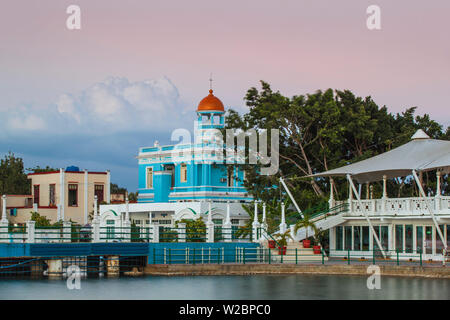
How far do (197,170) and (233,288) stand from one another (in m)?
26.9

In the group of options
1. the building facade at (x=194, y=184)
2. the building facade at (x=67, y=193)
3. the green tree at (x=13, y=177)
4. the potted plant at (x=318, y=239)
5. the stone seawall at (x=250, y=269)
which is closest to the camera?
Answer: the stone seawall at (x=250, y=269)

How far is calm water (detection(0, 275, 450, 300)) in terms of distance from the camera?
1211 inches

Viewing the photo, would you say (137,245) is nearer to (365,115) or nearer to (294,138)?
(294,138)

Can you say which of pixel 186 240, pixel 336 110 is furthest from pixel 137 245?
pixel 336 110

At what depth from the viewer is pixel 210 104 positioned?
2406 inches

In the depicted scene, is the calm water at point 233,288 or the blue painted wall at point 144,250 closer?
the calm water at point 233,288

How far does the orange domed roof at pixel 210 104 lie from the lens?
60969 millimetres

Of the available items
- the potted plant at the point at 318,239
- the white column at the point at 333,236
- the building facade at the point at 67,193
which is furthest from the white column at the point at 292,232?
the building facade at the point at 67,193

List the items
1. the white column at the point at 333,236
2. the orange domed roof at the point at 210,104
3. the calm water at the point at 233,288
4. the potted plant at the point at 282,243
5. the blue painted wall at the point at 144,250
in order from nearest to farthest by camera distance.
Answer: the calm water at the point at 233,288, the blue painted wall at the point at 144,250, the potted plant at the point at 282,243, the white column at the point at 333,236, the orange domed roof at the point at 210,104

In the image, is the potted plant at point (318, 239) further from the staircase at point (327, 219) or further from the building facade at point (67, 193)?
the building facade at point (67, 193)

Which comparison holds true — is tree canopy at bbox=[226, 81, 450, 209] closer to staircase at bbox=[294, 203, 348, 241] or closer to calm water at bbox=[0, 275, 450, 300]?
staircase at bbox=[294, 203, 348, 241]

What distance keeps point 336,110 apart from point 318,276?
15.0 meters

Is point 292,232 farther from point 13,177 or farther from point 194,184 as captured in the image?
point 13,177
